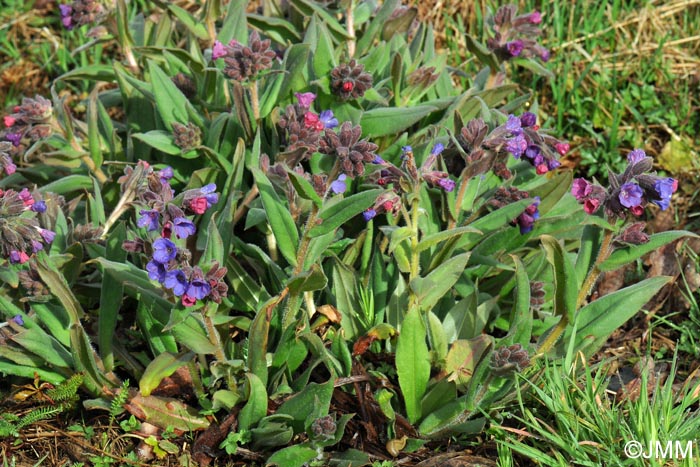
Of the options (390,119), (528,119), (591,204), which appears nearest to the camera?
(591,204)

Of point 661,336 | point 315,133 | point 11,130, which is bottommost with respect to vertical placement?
point 661,336

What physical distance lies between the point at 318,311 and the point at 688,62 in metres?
3.52

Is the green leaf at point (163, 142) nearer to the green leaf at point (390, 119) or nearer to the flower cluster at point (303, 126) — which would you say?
Answer: the flower cluster at point (303, 126)

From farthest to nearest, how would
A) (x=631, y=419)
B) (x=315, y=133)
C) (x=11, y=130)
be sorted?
(x=11, y=130) < (x=315, y=133) < (x=631, y=419)

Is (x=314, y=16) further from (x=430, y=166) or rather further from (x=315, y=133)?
(x=430, y=166)

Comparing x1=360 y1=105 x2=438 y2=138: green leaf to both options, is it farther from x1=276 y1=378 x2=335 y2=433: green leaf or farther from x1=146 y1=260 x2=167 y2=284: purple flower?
x1=146 y1=260 x2=167 y2=284: purple flower

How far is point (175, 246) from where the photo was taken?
2857 mm

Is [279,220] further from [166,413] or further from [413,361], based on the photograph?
[166,413]

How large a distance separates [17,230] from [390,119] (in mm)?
1822

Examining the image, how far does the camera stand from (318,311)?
12.1 feet

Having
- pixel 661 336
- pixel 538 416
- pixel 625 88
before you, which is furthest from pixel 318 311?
pixel 625 88

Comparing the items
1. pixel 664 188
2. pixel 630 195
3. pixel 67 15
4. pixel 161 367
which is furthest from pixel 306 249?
pixel 67 15

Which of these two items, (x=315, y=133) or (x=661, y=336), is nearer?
(x=315, y=133)

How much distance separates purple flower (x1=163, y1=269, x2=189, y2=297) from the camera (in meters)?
2.87
